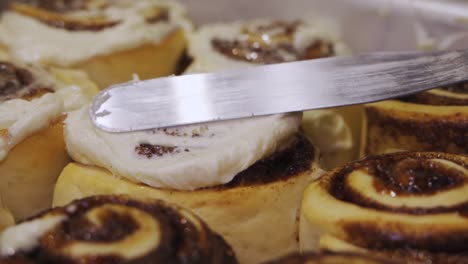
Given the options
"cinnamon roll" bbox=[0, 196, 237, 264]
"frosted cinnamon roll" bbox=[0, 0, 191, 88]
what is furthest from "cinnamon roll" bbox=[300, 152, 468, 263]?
"frosted cinnamon roll" bbox=[0, 0, 191, 88]

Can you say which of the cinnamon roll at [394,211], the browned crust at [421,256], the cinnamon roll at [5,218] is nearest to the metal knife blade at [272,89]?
the cinnamon roll at [394,211]

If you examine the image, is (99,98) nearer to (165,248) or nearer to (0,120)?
(0,120)

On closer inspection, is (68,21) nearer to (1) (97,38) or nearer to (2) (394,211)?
(1) (97,38)

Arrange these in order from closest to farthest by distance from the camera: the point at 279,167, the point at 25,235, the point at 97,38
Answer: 1. the point at 25,235
2. the point at 279,167
3. the point at 97,38

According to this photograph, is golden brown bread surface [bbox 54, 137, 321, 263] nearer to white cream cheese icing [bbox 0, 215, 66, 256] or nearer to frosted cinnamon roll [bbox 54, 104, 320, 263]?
frosted cinnamon roll [bbox 54, 104, 320, 263]

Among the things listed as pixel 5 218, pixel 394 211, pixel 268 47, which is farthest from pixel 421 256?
pixel 268 47

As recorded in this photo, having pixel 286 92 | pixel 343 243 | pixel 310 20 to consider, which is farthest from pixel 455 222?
pixel 310 20

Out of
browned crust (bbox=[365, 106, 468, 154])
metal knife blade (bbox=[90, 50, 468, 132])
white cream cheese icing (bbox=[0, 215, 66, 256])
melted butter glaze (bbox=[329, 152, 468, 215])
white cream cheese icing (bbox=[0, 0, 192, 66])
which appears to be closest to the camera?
white cream cheese icing (bbox=[0, 215, 66, 256])
